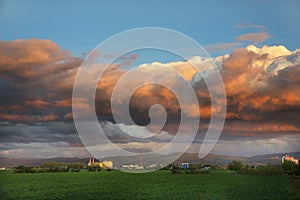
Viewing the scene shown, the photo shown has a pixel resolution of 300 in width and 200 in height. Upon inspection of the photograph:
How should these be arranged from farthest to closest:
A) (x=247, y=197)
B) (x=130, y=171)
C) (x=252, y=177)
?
(x=130, y=171), (x=252, y=177), (x=247, y=197)

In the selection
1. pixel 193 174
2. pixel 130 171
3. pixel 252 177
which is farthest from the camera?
pixel 130 171

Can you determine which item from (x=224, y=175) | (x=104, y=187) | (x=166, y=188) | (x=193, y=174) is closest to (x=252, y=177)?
(x=224, y=175)

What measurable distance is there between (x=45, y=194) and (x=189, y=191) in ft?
34.6

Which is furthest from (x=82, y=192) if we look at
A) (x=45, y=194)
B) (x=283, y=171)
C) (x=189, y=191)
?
(x=283, y=171)

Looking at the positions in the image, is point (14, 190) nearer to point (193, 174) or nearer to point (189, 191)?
point (189, 191)

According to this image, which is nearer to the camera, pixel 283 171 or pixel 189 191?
pixel 189 191

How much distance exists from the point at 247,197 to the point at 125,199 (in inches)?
311

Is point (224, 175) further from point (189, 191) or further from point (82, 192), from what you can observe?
point (82, 192)

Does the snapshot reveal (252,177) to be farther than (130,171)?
No

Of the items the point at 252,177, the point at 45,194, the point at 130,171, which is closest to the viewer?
the point at 45,194

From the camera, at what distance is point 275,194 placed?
32.1m

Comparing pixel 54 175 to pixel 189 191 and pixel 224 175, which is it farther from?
pixel 189 191

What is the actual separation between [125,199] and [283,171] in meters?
25.6

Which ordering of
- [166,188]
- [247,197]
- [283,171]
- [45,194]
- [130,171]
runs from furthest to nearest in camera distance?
[130,171]
[283,171]
[166,188]
[45,194]
[247,197]
